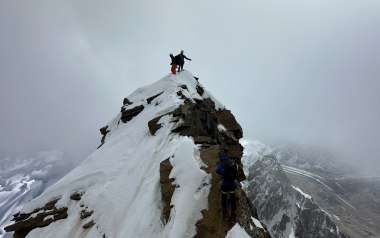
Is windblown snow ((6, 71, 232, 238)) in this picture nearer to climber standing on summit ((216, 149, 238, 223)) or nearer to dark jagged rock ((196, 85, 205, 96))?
climber standing on summit ((216, 149, 238, 223))

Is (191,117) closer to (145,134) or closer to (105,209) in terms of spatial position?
(145,134)

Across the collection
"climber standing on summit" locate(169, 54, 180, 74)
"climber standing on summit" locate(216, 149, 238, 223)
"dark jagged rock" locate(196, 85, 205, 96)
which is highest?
"climber standing on summit" locate(169, 54, 180, 74)

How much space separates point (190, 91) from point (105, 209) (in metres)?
16.9

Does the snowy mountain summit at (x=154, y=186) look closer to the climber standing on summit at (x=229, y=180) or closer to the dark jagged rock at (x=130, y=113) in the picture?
the dark jagged rock at (x=130, y=113)

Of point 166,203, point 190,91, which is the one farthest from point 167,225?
point 190,91

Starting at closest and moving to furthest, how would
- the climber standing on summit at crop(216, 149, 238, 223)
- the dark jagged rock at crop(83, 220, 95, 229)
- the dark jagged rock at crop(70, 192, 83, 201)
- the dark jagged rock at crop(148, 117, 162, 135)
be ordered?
the climber standing on summit at crop(216, 149, 238, 223) → the dark jagged rock at crop(83, 220, 95, 229) → the dark jagged rock at crop(70, 192, 83, 201) → the dark jagged rock at crop(148, 117, 162, 135)

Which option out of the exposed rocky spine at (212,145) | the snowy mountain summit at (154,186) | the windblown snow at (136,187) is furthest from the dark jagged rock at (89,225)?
the exposed rocky spine at (212,145)

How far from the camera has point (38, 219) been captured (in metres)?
20.5

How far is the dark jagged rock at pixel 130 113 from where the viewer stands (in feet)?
103

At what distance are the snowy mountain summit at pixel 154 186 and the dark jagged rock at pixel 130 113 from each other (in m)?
0.44

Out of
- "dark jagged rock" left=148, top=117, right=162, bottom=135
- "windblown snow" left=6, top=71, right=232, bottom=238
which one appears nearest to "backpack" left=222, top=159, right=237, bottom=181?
"windblown snow" left=6, top=71, right=232, bottom=238

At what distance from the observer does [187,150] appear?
17.6 meters

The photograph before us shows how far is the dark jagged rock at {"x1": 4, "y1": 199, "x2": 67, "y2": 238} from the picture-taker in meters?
20.0

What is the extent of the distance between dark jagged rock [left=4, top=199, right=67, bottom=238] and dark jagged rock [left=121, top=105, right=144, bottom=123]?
12529mm
